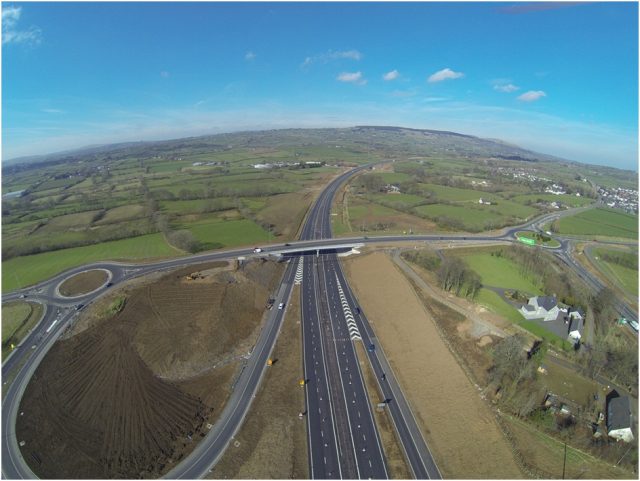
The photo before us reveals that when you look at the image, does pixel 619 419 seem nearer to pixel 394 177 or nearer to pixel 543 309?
pixel 543 309

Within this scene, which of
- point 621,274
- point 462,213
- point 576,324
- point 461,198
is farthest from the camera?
point 461,198

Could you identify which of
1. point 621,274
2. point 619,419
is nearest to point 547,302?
point 619,419

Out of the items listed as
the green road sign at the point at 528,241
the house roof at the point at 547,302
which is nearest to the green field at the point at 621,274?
the green road sign at the point at 528,241

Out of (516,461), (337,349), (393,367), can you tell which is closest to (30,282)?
(337,349)

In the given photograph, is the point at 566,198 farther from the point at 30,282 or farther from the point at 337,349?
the point at 30,282

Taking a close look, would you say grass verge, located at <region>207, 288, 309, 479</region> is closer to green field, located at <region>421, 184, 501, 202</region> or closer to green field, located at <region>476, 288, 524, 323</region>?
green field, located at <region>476, 288, 524, 323</region>

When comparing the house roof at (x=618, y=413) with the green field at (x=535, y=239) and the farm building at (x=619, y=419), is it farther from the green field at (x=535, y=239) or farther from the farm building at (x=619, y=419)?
the green field at (x=535, y=239)
